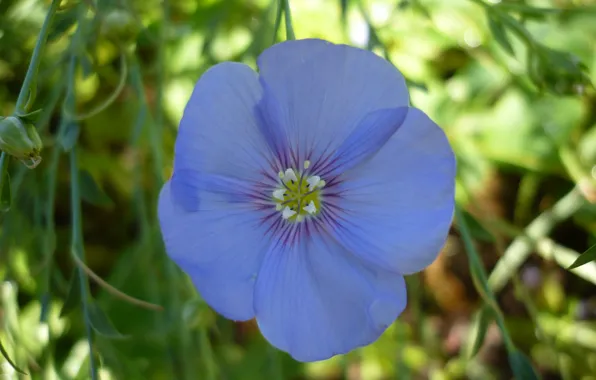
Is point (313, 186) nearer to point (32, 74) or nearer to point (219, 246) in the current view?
point (219, 246)

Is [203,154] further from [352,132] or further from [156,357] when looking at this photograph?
[156,357]

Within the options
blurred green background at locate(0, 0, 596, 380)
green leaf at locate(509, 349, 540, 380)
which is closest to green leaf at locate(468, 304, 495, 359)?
green leaf at locate(509, 349, 540, 380)

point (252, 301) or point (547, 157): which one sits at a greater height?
point (252, 301)

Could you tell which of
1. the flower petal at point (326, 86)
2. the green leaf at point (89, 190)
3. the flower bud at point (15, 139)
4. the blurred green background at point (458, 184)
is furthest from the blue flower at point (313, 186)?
the blurred green background at point (458, 184)

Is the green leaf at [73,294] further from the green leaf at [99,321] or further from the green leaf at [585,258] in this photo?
the green leaf at [585,258]

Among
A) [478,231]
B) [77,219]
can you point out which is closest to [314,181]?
[77,219]

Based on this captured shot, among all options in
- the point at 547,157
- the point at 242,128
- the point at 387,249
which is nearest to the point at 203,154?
the point at 242,128

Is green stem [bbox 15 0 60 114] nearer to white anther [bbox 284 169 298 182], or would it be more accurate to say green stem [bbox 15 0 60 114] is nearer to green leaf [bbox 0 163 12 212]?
green leaf [bbox 0 163 12 212]
